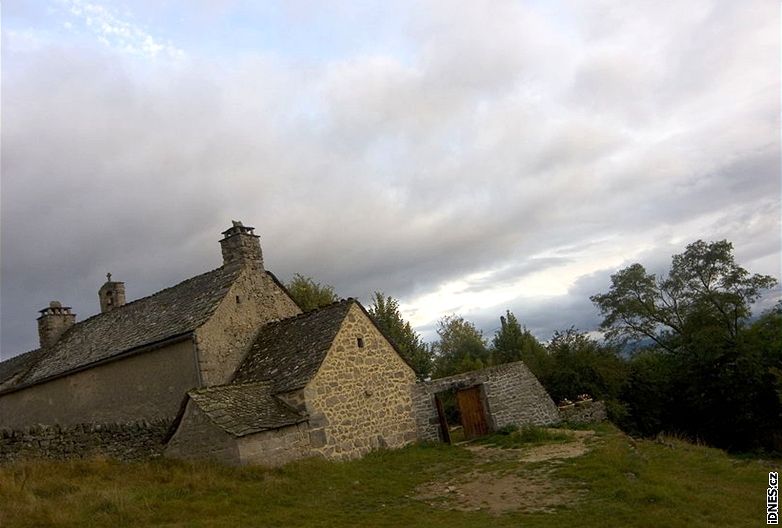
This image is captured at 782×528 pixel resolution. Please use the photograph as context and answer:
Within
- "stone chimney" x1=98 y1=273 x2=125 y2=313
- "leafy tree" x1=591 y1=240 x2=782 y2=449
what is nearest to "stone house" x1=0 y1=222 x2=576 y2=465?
"stone chimney" x1=98 y1=273 x2=125 y2=313

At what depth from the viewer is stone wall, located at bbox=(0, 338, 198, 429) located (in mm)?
19812

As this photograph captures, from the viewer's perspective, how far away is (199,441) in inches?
602

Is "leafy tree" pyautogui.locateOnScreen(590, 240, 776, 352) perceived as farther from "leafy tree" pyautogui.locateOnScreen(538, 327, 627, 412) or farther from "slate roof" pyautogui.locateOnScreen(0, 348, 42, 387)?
"slate roof" pyautogui.locateOnScreen(0, 348, 42, 387)

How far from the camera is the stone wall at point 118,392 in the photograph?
65.0 ft

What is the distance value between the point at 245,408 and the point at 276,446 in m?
1.38

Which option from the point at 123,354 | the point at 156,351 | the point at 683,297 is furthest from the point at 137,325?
the point at 683,297

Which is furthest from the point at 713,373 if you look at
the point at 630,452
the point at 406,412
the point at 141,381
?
the point at 141,381

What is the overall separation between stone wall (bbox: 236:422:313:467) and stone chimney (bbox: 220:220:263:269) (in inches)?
317

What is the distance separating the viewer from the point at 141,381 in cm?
2077

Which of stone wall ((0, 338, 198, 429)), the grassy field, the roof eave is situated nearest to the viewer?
the grassy field

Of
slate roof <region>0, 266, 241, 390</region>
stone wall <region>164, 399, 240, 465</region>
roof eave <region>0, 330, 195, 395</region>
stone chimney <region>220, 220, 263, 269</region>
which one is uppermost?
stone chimney <region>220, 220, 263, 269</region>

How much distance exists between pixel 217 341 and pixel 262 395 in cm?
364

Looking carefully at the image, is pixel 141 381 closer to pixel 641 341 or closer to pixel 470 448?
pixel 470 448

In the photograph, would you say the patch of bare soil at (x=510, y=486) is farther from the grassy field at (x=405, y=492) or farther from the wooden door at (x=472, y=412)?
the wooden door at (x=472, y=412)
